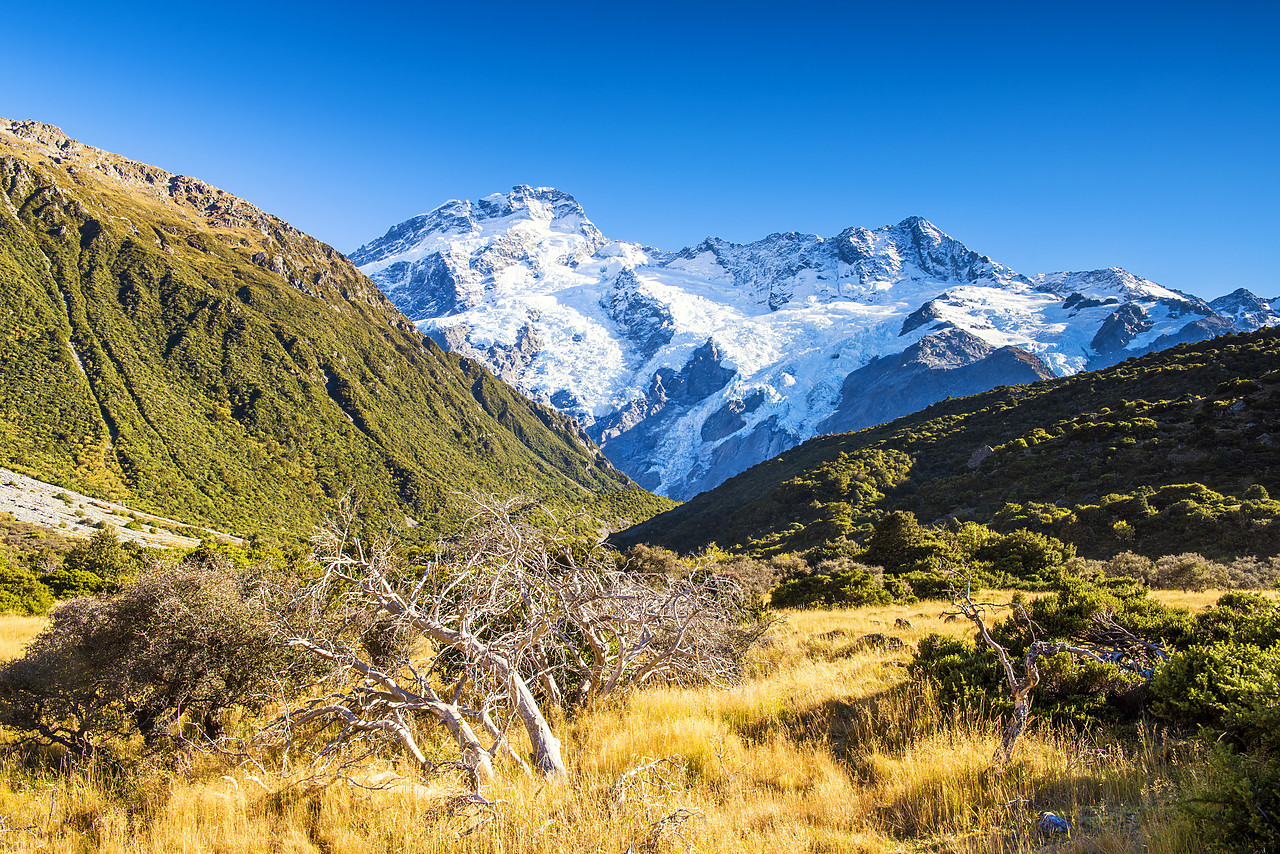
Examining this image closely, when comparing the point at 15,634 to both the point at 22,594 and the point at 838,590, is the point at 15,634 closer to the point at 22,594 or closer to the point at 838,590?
the point at 22,594

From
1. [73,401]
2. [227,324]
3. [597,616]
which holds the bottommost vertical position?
[597,616]

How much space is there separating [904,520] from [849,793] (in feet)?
71.1

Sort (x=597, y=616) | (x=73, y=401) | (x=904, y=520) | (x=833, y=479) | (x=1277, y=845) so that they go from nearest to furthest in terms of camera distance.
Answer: (x=1277, y=845)
(x=597, y=616)
(x=904, y=520)
(x=833, y=479)
(x=73, y=401)

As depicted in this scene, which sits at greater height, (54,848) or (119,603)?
(119,603)

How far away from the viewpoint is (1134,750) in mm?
4820

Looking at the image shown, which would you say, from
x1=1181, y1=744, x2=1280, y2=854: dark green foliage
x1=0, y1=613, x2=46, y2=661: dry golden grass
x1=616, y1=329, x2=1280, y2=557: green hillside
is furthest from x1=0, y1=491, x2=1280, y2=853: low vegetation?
x1=616, y1=329, x2=1280, y2=557: green hillside

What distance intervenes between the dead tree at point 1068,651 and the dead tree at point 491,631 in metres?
2.93

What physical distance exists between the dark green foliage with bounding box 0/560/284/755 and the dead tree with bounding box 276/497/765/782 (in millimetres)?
760

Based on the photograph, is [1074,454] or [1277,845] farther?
[1074,454]

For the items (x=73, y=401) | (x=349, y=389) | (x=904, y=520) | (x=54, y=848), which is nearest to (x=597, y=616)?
(x=54, y=848)

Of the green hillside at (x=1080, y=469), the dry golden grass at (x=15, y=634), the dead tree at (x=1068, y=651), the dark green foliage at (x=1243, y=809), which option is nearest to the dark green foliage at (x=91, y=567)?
the dry golden grass at (x=15, y=634)

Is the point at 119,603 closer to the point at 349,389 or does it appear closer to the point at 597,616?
the point at 597,616

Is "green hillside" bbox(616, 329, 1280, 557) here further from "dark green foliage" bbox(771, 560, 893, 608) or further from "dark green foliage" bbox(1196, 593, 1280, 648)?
"dark green foliage" bbox(1196, 593, 1280, 648)

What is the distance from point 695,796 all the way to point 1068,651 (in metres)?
4.22
